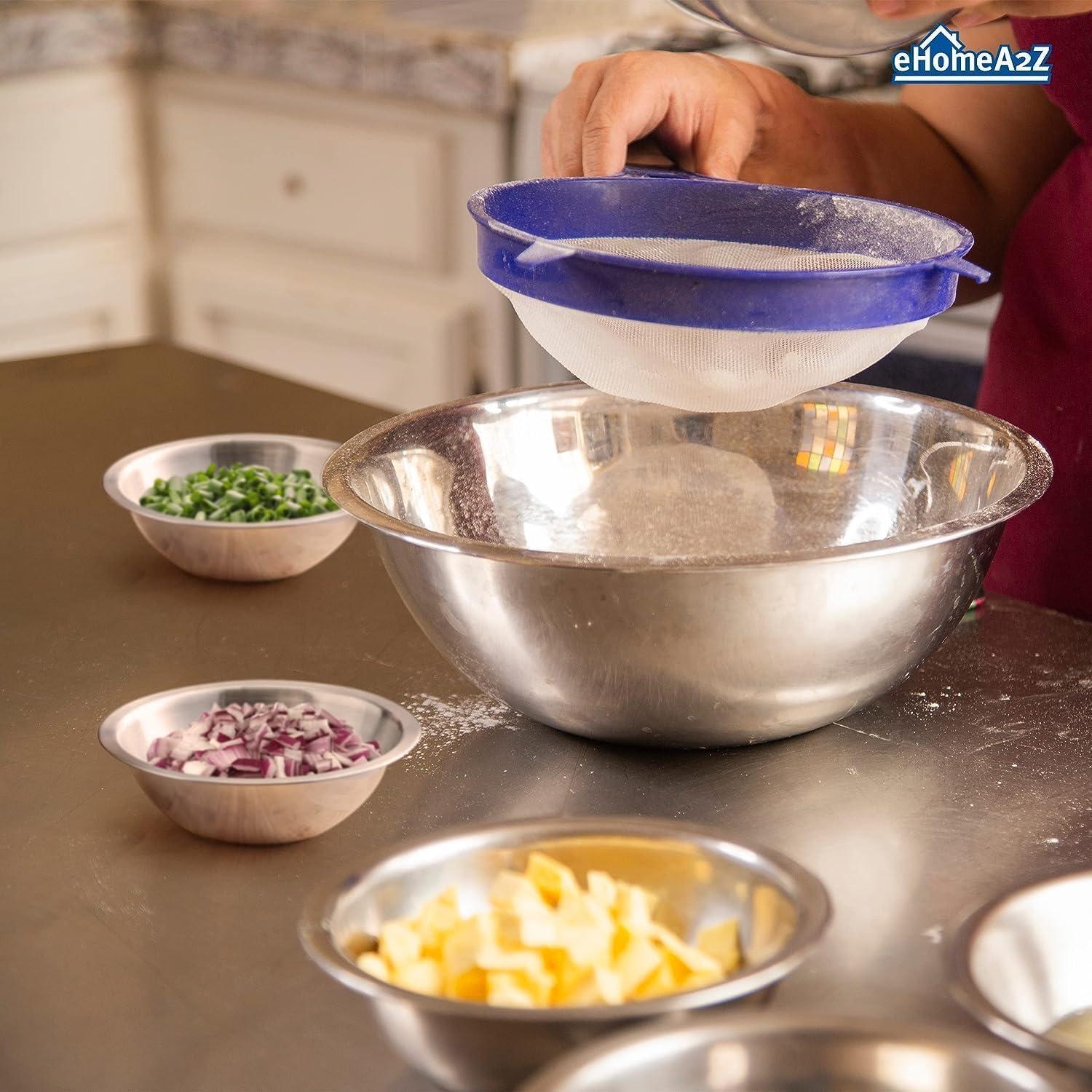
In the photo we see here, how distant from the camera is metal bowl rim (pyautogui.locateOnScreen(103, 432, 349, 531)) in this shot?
969mm

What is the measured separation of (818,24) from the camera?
801 mm

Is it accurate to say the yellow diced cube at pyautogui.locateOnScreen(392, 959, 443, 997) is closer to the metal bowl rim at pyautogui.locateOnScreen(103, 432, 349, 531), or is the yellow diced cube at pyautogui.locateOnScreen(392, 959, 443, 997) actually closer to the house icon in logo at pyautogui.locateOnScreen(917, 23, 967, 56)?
the metal bowl rim at pyautogui.locateOnScreen(103, 432, 349, 531)

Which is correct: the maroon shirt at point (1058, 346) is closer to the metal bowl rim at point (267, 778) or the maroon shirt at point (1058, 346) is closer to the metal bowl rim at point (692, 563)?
the metal bowl rim at point (692, 563)

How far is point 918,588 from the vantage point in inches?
29.8

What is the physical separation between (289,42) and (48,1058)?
6.49 ft

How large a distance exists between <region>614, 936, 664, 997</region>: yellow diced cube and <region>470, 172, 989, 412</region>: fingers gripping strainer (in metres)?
0.32

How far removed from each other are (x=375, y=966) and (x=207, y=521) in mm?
505

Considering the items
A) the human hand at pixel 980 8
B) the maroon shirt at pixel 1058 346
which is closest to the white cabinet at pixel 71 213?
the maroon shirt at pixel 1058 346

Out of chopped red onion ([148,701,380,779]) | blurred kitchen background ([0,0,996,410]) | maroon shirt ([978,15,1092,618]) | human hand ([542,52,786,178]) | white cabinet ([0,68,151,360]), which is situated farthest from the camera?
white cabinet ([0,68,151,360])

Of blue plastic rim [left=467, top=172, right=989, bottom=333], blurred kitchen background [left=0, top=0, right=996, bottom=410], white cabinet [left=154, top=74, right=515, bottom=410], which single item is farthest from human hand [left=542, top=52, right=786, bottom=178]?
white cabinet [left=154, top=74, right=515, bottom=410]

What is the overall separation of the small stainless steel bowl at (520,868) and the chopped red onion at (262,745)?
0.41ft

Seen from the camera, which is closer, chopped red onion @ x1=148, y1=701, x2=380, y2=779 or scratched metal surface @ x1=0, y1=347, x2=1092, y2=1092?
scratched metal surface @ x1=0, y1=347, x2=1092, y2=1092

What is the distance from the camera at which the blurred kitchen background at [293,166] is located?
2.19m

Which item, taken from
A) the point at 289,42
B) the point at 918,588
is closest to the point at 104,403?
the point at 918,588
